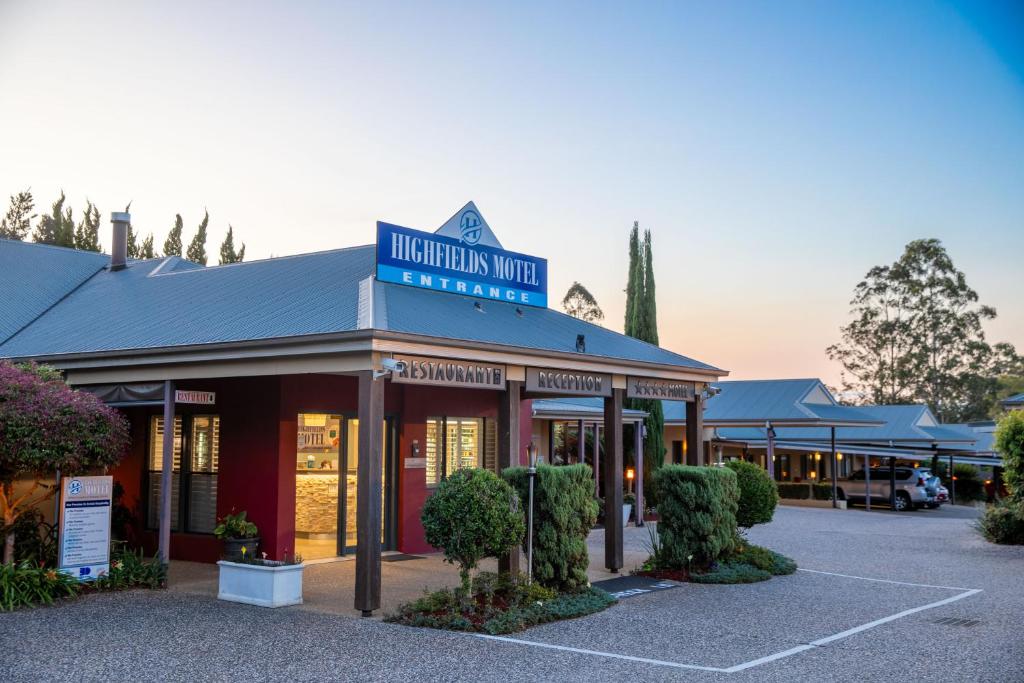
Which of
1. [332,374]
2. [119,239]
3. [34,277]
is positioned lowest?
[332,374]

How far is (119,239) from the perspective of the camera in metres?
18.6

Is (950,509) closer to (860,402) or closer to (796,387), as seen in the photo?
(796,387)

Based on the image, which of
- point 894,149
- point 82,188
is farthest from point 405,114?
point 82,188

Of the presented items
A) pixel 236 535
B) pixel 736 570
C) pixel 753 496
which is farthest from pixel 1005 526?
pixel 236 535

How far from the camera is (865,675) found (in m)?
7.90

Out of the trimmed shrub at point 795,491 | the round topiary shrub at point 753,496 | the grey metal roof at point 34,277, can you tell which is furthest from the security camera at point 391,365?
the trimmed shrub at point 795,491

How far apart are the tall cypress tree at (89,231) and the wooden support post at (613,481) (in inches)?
1137

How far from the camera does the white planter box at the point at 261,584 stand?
415 inches

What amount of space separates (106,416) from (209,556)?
3.43m

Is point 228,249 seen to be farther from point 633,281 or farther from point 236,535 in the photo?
point 236,535

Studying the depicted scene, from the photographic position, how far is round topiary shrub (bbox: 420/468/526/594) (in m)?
9.73

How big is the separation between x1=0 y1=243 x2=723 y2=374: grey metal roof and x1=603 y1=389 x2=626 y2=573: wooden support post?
848 millimetres

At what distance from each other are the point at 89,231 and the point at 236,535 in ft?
94.7

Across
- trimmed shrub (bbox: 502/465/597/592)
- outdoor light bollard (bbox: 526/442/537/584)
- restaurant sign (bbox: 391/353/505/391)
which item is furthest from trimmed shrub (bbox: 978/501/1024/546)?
restaurant sign (bbox: 391/353/505/391)
